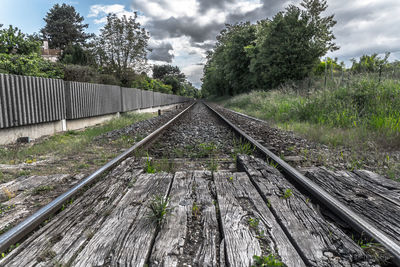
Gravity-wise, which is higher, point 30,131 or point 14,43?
point 14,43

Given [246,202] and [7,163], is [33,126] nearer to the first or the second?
[7,163]

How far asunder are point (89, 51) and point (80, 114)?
19.0m

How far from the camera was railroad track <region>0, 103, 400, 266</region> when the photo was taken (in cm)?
116

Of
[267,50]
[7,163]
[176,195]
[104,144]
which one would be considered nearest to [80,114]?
[104,144]

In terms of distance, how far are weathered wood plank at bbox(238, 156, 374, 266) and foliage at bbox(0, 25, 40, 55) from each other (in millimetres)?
14109

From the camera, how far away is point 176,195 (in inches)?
75.6

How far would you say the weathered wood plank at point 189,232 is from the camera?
1.16 metres

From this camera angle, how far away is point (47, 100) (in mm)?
6934

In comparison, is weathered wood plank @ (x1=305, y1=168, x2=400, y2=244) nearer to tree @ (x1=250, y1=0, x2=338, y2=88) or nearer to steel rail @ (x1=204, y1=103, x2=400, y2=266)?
steel rail @ (x1=204, y1=103, x2=400, y2=266)

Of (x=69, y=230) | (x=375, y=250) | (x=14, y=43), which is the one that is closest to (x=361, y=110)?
(x=375, y=250)

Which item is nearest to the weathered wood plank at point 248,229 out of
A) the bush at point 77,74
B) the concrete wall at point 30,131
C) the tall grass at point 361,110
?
the tall grass at point 361,110

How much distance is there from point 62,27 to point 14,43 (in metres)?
45.2

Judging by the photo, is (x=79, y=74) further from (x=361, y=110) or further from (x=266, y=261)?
(x=266, y=261)

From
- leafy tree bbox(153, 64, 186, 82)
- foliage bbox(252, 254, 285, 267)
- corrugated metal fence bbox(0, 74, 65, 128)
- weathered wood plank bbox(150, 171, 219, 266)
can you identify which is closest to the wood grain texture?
weathered wood plank bbox(150, 171, 219, 266)
